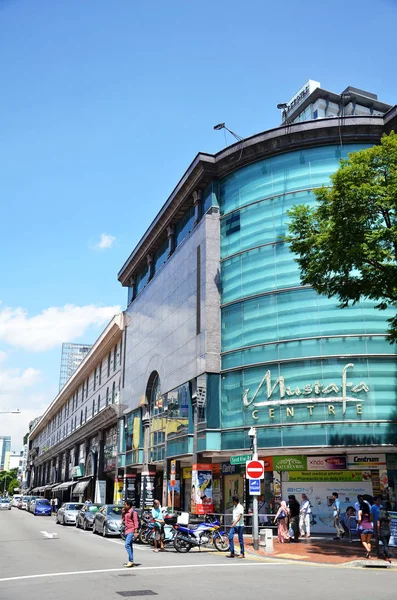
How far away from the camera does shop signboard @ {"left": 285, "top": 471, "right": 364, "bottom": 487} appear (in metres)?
27.4

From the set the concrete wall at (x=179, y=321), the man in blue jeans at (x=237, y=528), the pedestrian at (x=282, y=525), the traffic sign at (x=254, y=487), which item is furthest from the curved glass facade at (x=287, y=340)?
the man in blue jeans at (x=237, y=528)

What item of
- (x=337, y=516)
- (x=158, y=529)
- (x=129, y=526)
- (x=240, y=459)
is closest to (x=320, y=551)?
(x=337, y=516)

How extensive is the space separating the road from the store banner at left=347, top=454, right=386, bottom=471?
10181 mm

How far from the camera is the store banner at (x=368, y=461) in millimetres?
27094

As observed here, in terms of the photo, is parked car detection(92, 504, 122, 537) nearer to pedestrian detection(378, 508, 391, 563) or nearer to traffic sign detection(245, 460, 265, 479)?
traffic sign detection(245, 460, 265, 479)

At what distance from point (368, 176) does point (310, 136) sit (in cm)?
1220

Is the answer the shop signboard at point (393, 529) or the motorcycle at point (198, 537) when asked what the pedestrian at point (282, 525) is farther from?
the shop signboard at point (393, 529)

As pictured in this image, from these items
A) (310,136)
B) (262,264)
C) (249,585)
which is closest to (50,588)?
(249,585)

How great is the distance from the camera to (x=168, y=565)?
53.4 ft

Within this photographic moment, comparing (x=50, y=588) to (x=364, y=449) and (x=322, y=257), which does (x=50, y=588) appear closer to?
(x=322, y=257)

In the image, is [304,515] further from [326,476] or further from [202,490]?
[202,490]

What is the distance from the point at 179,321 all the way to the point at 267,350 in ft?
30.6

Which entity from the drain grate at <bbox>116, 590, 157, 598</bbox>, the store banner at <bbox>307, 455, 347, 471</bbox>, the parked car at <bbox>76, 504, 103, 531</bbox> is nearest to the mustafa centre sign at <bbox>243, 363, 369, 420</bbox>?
the store banner at <bbox>307, 455, 347, 471</bbox>

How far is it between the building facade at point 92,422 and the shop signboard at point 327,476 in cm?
2586
